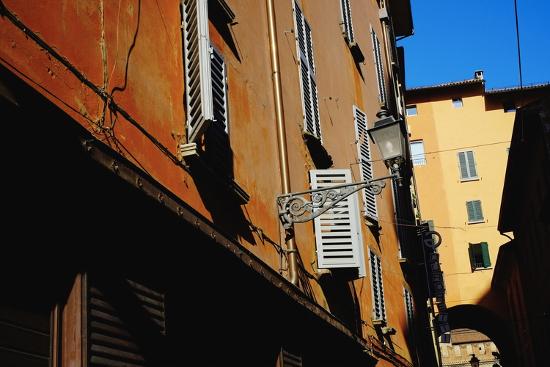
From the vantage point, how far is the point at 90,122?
18.4 ft

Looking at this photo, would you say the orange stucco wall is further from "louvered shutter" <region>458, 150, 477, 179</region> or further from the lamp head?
"louvered shutter" <region>458, 150, 477, 179</region>

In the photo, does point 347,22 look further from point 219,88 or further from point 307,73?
point 219,88

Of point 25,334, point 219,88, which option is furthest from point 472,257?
point 25,334

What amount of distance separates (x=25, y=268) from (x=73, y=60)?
57.0 inches

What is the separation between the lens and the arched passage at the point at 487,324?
1519 inches

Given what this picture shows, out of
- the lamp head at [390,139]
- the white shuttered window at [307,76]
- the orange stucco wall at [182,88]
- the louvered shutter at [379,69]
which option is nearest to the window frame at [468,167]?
the louvered shutter at [379,69]

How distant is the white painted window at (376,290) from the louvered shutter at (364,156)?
2.81ft

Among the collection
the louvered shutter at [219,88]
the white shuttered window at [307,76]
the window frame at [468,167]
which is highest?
the window frame at [468,167]

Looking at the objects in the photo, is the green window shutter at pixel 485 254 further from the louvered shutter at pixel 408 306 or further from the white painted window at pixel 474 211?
the louvered shutter at pixel 408 306

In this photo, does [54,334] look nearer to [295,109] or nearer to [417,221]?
[295,109]

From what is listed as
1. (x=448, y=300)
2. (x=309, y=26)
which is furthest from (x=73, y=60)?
(x=448, y=300)

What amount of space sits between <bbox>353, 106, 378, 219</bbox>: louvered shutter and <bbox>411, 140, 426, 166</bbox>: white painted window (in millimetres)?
25818

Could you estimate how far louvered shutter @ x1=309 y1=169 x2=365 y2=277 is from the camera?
11102 mm

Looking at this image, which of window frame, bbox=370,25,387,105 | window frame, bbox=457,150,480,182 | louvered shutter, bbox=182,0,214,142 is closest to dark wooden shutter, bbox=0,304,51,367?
louvered shutter, bbox=182,0,214,142
